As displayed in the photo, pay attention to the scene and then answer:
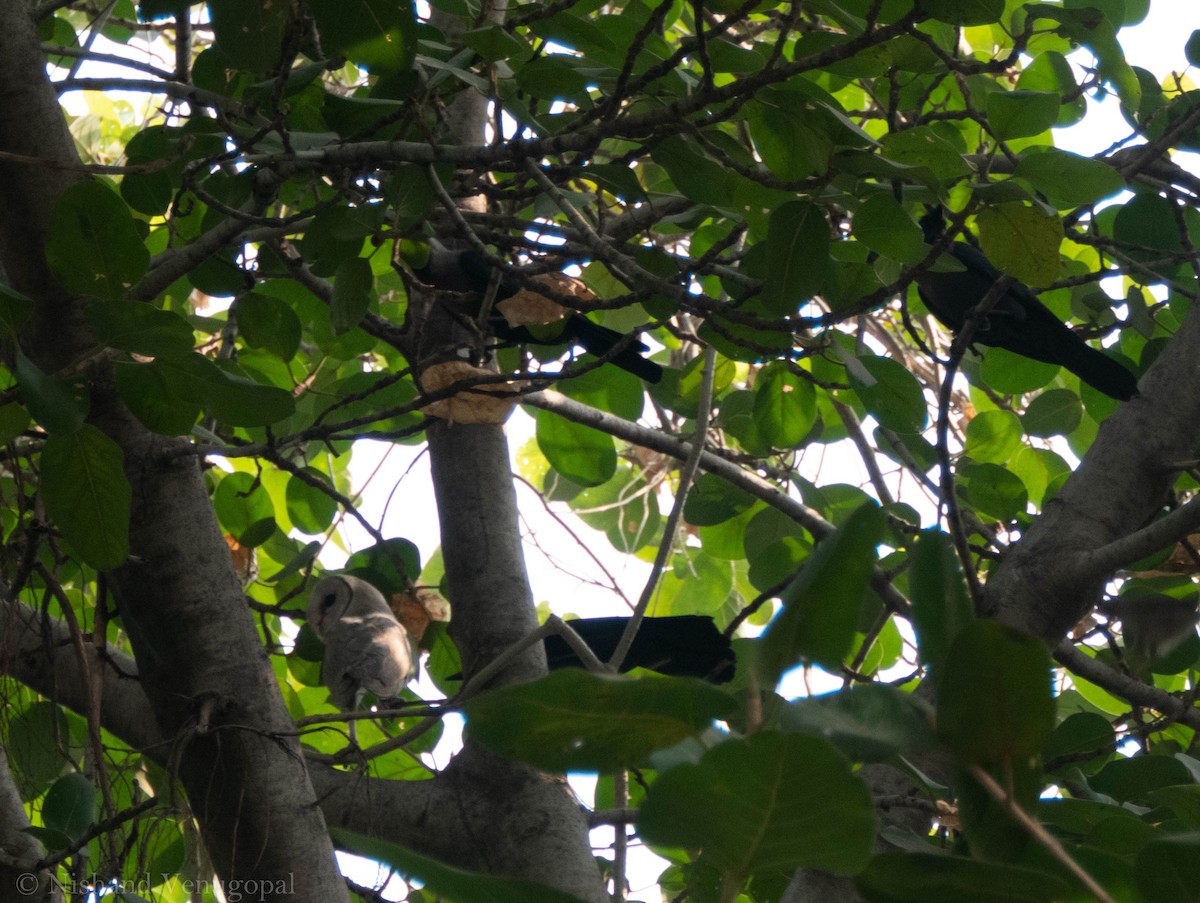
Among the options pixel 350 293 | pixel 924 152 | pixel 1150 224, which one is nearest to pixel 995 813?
pixel 924 152

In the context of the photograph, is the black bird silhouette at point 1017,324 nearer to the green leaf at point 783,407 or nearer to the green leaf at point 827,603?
the green leaf at point 783,407

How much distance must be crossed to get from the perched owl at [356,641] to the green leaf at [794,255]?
107cm

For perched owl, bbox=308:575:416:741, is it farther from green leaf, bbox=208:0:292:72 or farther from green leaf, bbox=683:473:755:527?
green leaf, bbox=208:0:292:72

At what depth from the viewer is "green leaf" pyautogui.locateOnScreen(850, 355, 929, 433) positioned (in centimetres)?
203

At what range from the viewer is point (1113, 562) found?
1561mm

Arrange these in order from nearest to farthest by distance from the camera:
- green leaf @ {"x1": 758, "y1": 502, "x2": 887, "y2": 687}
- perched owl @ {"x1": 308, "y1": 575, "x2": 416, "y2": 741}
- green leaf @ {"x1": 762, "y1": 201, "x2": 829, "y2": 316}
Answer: green leaf @ {"x1": 758, "y1": 502, "x2": 887, "y2": 687} < green leaf @ {"x1": 762, "y1": 201, "x2": 829, "y2": 316} < perched owl @ {"x1": 308, "y1": 575, "x2": 416, "y2": 741}

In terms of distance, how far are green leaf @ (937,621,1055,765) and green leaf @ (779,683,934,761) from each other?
2 centimetres

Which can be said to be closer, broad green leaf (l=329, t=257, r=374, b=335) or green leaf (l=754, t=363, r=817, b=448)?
broad green leaf (l=329, t=257, r=374, b=335)

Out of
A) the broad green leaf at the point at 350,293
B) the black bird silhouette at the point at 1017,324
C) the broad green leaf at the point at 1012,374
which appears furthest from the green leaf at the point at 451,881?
the broad green leaf at the point at 1012,374

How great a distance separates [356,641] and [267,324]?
2.03 feet

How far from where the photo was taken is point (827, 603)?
51 cm

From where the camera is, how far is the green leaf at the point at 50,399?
1.10m

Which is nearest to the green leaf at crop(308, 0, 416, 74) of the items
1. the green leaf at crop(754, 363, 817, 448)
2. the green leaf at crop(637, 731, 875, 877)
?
the green leaf at crop(754, 363, 817, 448)

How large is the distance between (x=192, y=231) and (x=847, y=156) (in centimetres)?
156
